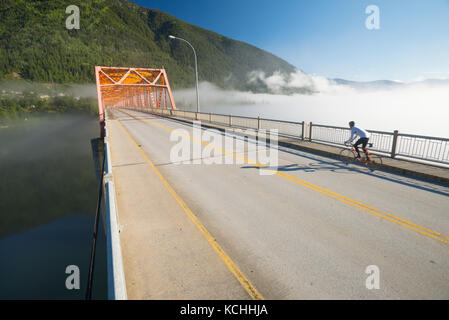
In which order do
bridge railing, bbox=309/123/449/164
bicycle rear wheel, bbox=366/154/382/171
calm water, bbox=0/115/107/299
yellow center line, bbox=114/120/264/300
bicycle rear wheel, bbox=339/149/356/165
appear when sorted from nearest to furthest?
yellow center line, bbox=114/120/264/300, bridge railing, bbox=309/123/449/164, bicycle rear wheel, bbox=366/154/382/171, bicycle rear wheel, bbox=339/149/356/165, calm water, bbox=0/115/107/299

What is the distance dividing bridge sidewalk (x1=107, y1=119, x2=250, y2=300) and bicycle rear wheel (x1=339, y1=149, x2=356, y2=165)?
25.4 ft

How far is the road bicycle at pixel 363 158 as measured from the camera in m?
9.14

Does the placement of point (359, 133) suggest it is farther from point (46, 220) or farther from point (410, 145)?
point (46, 220)

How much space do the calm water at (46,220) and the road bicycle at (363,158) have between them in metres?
15.5

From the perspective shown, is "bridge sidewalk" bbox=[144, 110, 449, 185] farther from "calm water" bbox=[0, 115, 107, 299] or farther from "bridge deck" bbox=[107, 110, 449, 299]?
"calm water" bbox=[0, 115, 107, 299]

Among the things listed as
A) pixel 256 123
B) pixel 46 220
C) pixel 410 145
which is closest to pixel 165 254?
pixel 410 145

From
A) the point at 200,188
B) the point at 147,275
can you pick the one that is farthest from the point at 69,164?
the point at 147,275

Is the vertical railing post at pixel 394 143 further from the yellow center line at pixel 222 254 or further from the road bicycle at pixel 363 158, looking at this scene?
the yellow center line at pixel 222 254

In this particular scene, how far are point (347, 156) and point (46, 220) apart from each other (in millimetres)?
30096

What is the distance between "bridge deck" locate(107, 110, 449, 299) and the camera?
11.4 ft

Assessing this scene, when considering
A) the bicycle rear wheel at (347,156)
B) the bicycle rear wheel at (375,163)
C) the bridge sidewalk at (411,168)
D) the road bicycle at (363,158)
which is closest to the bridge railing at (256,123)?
the bridge sidewalk at (411,168)

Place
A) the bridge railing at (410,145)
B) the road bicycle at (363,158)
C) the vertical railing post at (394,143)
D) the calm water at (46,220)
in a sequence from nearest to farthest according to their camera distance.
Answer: the bridge railing at (410,145) < the road bicycle at (363,158) < the vertical railing post at (394,143) < the calm water at (46,220)

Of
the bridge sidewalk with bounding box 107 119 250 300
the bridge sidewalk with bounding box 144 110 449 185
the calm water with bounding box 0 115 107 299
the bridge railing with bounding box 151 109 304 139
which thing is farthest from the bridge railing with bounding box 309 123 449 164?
the calm water with bounding box 0 115 107 299
